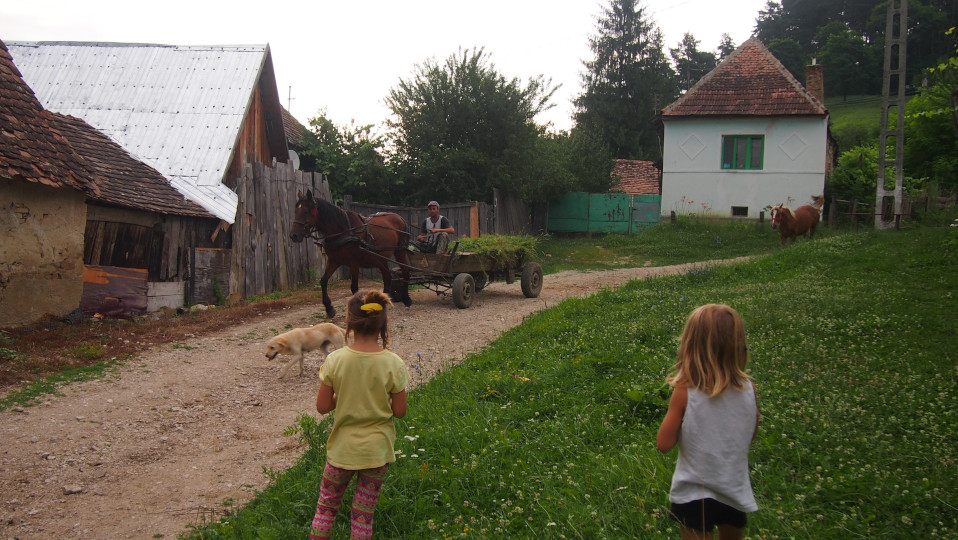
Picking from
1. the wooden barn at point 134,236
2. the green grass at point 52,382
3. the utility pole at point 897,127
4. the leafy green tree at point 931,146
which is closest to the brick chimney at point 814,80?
the leafy green tree at point 931,146

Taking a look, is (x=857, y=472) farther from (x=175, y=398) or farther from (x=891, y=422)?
(x=175, y=398)

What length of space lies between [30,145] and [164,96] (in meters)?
6.93

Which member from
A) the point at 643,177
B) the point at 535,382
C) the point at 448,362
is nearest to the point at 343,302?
the point at 448,362

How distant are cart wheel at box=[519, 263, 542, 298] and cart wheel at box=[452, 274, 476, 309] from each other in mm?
1397

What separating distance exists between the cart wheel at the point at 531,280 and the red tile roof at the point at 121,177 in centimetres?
614

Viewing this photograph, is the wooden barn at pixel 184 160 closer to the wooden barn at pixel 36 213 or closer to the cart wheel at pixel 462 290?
the wooden barn at pixel 36 213

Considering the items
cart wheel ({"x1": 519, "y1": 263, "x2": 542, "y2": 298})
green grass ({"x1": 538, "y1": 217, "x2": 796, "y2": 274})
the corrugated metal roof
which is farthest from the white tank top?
green grass ({"x1": 538, "y1": 217, "x2": 796, "y2": 274})

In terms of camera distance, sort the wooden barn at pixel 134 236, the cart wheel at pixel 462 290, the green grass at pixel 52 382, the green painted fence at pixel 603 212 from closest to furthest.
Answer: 1. the green grass at pixel 52 382
2. the wooden barn at pixel 134 236
3. the cart wheel at pixel 462 290
4. the green painted fence at pixel 603 212

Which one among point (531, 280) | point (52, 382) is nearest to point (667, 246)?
point (531, 280)

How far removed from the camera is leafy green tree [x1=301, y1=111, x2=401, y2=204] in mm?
19297

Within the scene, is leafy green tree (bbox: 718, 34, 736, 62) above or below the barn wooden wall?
above

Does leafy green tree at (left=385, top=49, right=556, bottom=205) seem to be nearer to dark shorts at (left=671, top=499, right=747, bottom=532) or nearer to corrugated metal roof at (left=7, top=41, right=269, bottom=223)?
corrugated metal roof at (left=7, top=41, right=269, bottom=223)

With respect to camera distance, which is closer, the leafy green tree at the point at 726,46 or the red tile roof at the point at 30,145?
the red tile roof at the point at 30,145

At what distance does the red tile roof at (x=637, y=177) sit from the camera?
3481cm
